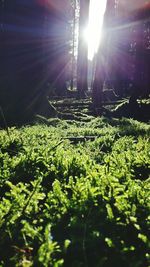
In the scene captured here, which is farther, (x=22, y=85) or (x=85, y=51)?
(x=85, y=51)

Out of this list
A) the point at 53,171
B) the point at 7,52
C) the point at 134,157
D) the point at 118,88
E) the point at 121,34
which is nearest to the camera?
→ the point at 53,171

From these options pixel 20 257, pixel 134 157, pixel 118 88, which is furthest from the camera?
pixel 118 88

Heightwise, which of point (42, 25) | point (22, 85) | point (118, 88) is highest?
point (42, 25)

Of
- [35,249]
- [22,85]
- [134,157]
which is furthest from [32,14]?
[35,249]

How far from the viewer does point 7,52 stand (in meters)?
19.2

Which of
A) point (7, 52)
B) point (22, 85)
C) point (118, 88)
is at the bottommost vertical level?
point (118, 88)

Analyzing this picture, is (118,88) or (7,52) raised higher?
(7,52)

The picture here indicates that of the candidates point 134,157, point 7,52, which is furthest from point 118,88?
point 134,157

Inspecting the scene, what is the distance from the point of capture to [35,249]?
2.55 metres

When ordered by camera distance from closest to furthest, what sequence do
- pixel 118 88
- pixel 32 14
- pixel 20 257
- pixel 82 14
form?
pixel 20 257
pixel 32 14
pixel 82 14
pixel 118 88

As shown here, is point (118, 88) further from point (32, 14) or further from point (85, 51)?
point (32, 14)

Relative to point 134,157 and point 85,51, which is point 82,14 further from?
point 134,157

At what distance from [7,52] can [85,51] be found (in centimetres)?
1774

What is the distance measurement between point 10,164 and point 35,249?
6.94 feet
